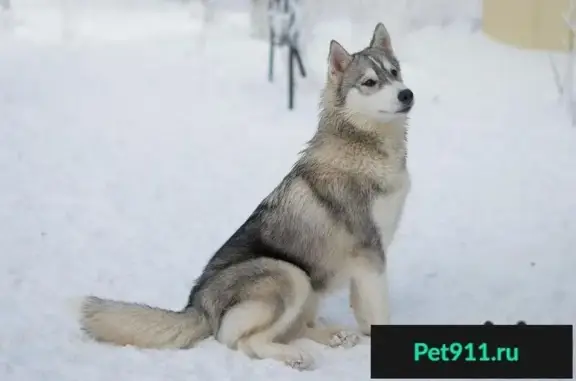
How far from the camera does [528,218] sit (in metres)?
5.18

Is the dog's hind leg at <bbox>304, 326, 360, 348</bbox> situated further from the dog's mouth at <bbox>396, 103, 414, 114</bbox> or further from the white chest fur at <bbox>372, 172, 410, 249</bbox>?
the dog's mouth at <bbox>396, 103, 414, 114</bbox>

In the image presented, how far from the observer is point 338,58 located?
3.45 m

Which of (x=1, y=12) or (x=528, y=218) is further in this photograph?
(x=1, y=12)

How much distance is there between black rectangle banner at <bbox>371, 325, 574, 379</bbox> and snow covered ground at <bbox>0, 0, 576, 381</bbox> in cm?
17

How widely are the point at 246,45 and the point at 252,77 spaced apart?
1.51m

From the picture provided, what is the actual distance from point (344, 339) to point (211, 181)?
2.98m

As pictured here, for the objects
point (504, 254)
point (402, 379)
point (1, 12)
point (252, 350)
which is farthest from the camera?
point (1, 12)

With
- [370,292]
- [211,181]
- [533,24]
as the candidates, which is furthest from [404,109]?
[533,24]

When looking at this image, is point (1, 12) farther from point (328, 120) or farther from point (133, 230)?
point (328, 120)

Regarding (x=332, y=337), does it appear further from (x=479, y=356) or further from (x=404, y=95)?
(x=404, y=95)

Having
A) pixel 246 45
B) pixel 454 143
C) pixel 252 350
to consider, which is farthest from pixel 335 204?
pixel 246 45

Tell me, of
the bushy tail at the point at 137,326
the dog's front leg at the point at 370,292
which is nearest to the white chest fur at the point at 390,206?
the dog's front leg at the point at 370,292

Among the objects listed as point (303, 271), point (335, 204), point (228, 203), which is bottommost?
point (228, 203)

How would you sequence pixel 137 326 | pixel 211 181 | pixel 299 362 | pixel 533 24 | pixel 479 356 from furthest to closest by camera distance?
pixel 533 24 → pixel 211 181 → pixel 137 326 → pixel 299 362 → pixel 479 356
